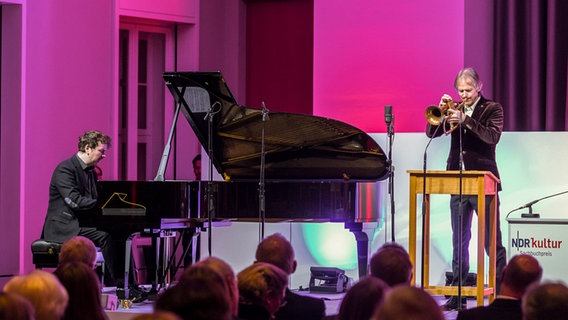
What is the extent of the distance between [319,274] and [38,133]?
11.0ft

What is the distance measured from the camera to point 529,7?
→ 9859mm

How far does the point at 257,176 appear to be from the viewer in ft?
25.0

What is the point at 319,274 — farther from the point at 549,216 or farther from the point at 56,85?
the point at 56,85

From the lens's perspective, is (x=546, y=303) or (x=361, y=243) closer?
(x=546, y=303)

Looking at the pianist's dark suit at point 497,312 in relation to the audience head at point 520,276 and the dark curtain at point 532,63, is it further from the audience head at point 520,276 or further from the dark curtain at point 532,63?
the dark curtain at point 532,63

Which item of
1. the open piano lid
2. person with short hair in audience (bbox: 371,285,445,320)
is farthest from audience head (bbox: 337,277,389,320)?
the open piano lid

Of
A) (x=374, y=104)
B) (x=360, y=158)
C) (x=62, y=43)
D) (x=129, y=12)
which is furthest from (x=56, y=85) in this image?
(x=360, y=158)

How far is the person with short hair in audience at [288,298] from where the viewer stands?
4102 millimetres

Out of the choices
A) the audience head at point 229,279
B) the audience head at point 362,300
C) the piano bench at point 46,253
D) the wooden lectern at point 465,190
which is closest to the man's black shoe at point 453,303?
the wooden lectern at point 465,190

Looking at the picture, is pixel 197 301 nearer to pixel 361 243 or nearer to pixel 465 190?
pixel 465 190

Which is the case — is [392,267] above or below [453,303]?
above

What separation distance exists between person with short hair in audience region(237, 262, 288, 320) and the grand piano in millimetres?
3251

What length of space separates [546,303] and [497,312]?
2.83 ft

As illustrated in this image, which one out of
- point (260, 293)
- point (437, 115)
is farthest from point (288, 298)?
point (437, 115)
